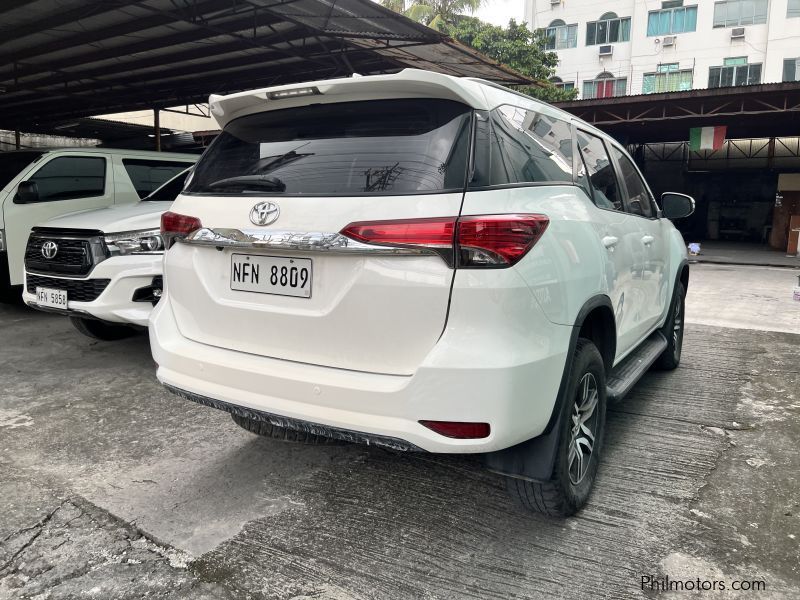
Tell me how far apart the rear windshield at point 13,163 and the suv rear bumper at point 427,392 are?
5473mm

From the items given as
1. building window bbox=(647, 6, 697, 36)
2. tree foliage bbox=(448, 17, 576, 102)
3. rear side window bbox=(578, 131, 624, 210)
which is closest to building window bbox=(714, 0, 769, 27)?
building window bbox=(647, 6, 697, 36)

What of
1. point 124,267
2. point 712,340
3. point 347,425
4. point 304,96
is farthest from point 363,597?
point 712,340

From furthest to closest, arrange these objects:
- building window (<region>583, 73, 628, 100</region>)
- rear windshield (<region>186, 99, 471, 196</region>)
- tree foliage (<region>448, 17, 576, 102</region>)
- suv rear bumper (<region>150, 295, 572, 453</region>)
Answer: building window (<region>583, 73, 628, 100</region>) → tree foliage (<region>448, 17, 576, 102</region>) → rear windshield (<region>186, 99, 471, 196</region>) → suv rear bumper (<region>150, 295, 572, 453</region>)

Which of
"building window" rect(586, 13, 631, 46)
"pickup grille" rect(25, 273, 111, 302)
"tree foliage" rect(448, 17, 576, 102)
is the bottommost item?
"pickup grille" rect(25, 273, 111, 302)

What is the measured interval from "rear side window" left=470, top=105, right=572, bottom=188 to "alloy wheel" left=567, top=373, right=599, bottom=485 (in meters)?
0.87

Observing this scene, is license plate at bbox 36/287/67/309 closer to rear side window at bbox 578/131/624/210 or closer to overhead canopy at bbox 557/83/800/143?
rear side window at bbox 578/131/624/210

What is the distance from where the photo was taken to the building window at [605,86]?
97.3 feet

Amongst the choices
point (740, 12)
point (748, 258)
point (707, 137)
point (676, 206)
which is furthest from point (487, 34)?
point (676, 206)

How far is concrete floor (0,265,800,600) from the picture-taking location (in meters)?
2.22

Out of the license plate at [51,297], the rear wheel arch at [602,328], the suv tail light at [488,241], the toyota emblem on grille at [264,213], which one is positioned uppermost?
the toyota emblem on grille at [264,213]

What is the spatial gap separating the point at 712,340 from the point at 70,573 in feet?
18.9

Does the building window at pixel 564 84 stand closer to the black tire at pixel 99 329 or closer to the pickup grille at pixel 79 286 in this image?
the black tire at pixel 99 329

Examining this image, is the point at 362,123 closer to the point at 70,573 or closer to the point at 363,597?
the point at 363,597

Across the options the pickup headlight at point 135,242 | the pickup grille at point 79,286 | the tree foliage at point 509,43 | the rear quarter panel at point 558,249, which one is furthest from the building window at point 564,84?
the rear quarter panel at point 558,249
